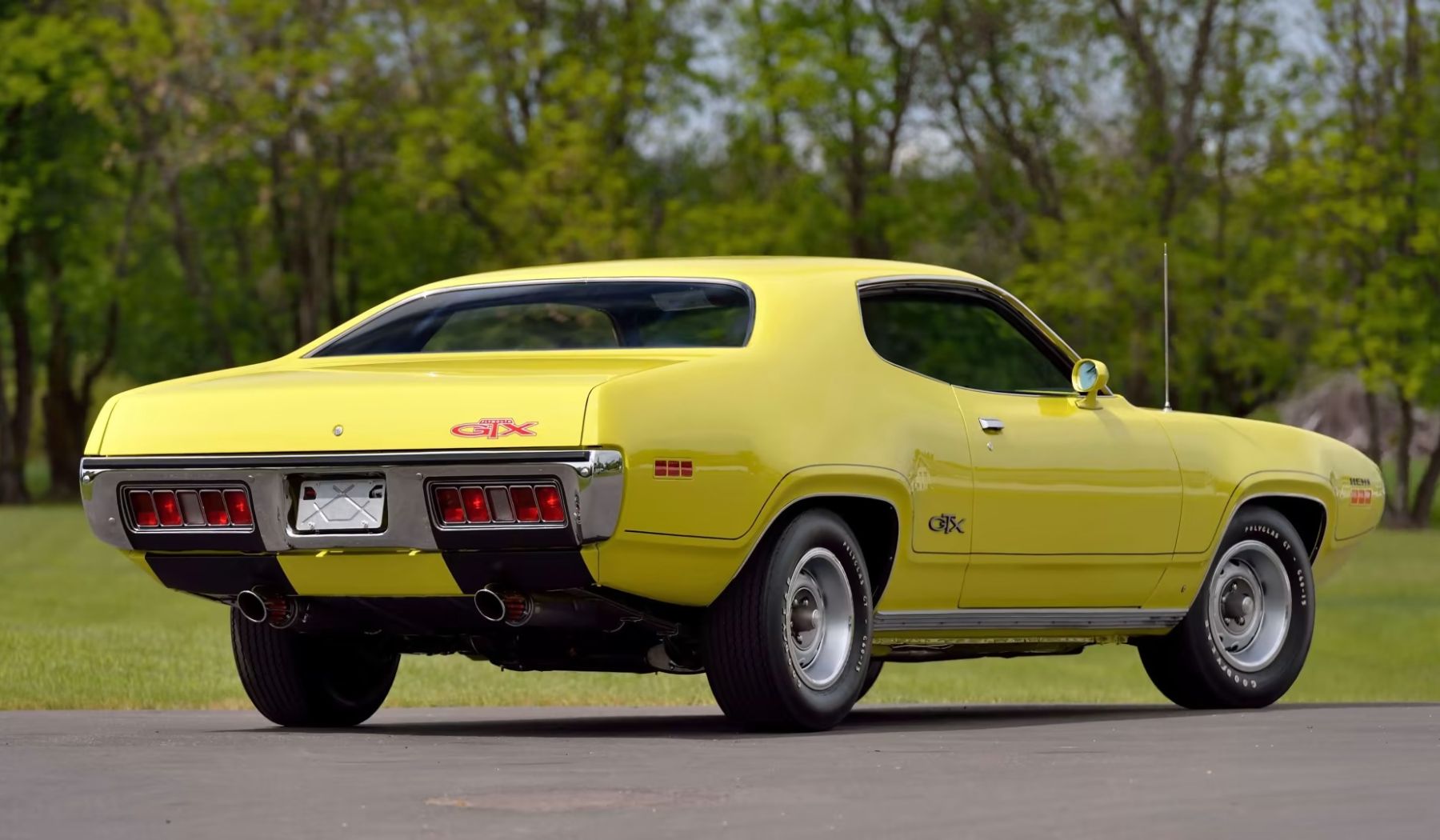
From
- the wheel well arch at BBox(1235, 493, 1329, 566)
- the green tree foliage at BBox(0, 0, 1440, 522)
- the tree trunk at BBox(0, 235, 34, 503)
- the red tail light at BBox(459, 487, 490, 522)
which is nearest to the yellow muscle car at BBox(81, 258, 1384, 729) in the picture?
the red tail light at BBox(459, 487, 490, 522)

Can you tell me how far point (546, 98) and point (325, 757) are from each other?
40483 mm

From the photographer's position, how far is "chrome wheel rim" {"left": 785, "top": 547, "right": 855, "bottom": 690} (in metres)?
8.32

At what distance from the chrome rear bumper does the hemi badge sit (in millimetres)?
187

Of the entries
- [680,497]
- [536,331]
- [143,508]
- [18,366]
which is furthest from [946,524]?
[18,366]

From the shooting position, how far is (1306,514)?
1095 centimetres

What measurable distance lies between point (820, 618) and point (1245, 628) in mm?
2832

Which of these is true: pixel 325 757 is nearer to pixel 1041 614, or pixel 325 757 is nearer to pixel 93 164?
pixel 1041 614

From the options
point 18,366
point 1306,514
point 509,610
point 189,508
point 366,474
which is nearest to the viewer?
point 366,474

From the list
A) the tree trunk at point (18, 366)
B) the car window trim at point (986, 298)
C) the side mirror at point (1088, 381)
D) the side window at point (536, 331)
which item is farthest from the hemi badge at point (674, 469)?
the tree trunk at point (18, 366)

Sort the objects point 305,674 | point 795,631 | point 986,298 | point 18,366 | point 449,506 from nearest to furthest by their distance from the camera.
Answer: point 449,506 < point 795,631 < point 305,674 < point 986,298 < point 18,366

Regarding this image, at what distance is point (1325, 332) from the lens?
4262cm

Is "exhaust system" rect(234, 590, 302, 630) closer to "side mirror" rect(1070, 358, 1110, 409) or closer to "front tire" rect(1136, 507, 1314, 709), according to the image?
"side mirror" rect(1070, 358, 1110, 409)

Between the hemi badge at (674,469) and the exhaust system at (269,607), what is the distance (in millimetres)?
Answer: 1409

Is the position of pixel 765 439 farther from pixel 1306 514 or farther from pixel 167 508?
pixel 1306 514
